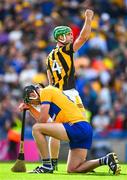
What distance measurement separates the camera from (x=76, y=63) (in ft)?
73.9

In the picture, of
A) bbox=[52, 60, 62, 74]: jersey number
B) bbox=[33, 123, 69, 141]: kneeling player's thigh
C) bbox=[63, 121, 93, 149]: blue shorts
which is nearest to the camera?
bbox=[33, 123, 69, 141]: kneeling player's thigh

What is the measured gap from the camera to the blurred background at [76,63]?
20.0m

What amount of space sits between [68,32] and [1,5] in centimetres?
1361

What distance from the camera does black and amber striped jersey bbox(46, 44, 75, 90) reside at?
1234cm

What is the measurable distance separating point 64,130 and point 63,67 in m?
0.95

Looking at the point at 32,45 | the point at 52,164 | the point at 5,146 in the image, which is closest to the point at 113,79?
the point at 32,45

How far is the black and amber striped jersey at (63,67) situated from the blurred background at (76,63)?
242 inches

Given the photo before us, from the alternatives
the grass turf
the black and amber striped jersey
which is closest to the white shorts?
the black and amber striped jersey

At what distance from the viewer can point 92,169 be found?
12227 millimetres

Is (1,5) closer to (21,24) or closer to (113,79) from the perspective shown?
(21,24)

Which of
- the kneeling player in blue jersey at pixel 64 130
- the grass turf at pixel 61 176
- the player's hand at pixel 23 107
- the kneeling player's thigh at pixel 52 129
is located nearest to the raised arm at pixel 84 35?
the kneeling player in blue jersey at pixel 64 130

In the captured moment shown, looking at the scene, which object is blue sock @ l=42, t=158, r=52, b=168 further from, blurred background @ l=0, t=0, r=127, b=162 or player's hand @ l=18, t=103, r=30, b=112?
blurred background @ l=0, t=0, r=127, b=162

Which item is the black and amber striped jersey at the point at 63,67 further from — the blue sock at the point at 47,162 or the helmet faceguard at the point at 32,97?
the blue sock at the point at 47,162

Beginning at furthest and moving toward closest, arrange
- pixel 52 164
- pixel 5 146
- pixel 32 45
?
pixel 32 45 → pixel 5 146 → pixel 52 164
